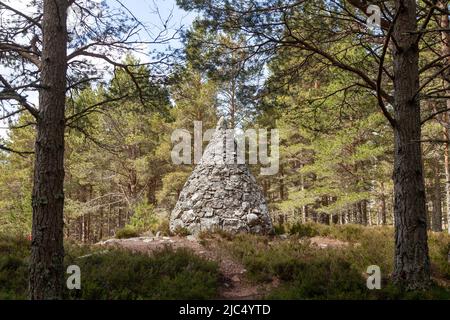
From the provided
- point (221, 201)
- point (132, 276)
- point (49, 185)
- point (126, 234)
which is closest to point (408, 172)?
point (132, 276)

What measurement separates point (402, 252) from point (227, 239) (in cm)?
563

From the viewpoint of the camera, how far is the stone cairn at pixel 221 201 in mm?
11430

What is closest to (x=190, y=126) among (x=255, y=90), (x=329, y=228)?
(x=329, y=228)

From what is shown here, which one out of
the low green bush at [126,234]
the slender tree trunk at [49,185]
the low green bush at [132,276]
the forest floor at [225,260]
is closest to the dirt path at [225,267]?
the forest floor at [225,260]

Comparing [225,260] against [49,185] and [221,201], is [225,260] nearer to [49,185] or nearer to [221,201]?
[221,201]

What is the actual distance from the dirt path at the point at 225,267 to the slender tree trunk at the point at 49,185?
2852 millimetres

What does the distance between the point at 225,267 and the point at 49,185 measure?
4441mm

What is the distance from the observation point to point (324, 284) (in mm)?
6219

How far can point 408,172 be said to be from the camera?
5637 millimetres

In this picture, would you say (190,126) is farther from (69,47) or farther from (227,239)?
(69,47)

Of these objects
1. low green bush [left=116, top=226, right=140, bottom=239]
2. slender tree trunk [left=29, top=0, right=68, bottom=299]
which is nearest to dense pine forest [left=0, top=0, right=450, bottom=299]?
slender tree trunk [left=29, top=0, right=68, bottom=299]

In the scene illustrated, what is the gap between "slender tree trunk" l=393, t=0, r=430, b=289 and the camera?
5539 mm

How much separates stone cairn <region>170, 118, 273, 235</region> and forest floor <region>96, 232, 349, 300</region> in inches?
32.6
